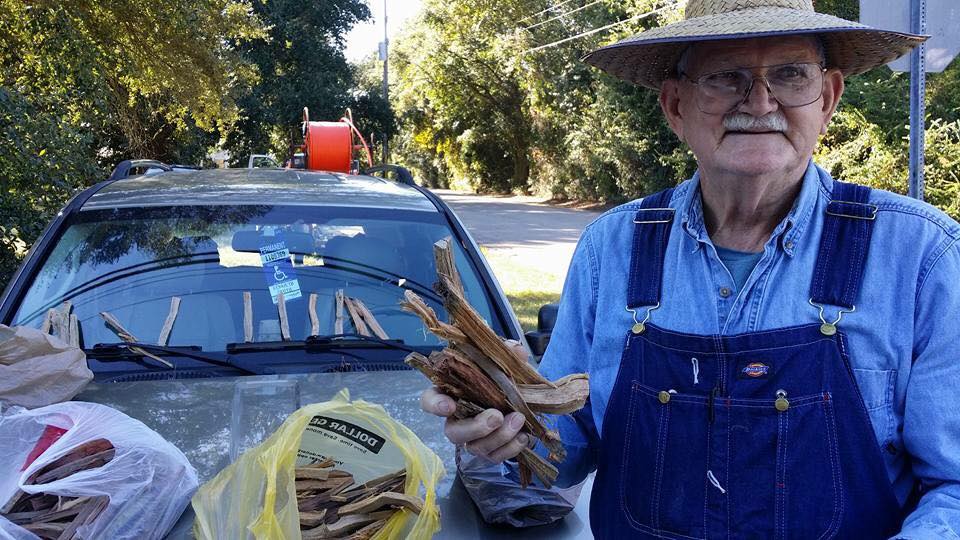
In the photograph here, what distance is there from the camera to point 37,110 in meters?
7.63

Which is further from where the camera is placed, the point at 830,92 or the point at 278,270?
the point at 278,270

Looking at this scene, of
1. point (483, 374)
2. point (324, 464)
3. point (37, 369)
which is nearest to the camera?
point (483, 374)

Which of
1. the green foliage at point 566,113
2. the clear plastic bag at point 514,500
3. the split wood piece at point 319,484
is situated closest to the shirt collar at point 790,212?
the clear plastic bag at point 514,500

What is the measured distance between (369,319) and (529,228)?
18164 mm

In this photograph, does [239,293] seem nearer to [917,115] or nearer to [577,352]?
[577,352]

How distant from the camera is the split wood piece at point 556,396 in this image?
153cm

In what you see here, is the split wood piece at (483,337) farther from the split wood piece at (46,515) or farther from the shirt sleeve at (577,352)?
the split wood piece at (46,515)

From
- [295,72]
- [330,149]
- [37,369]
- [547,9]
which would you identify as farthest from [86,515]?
[547,9]

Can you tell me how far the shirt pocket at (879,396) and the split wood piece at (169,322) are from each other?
7.47ft

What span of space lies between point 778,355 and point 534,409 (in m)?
→ 0.42

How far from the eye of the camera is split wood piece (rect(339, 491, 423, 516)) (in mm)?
1878

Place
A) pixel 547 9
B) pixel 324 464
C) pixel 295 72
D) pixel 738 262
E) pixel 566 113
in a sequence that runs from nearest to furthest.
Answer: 1. pixel 738 262
2. pixel 324 464
3. pixel 295 72
4. pixel 566 113
5. pixel 547 9

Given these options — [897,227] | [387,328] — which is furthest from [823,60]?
[387,328]

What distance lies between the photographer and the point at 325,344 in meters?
3.05
